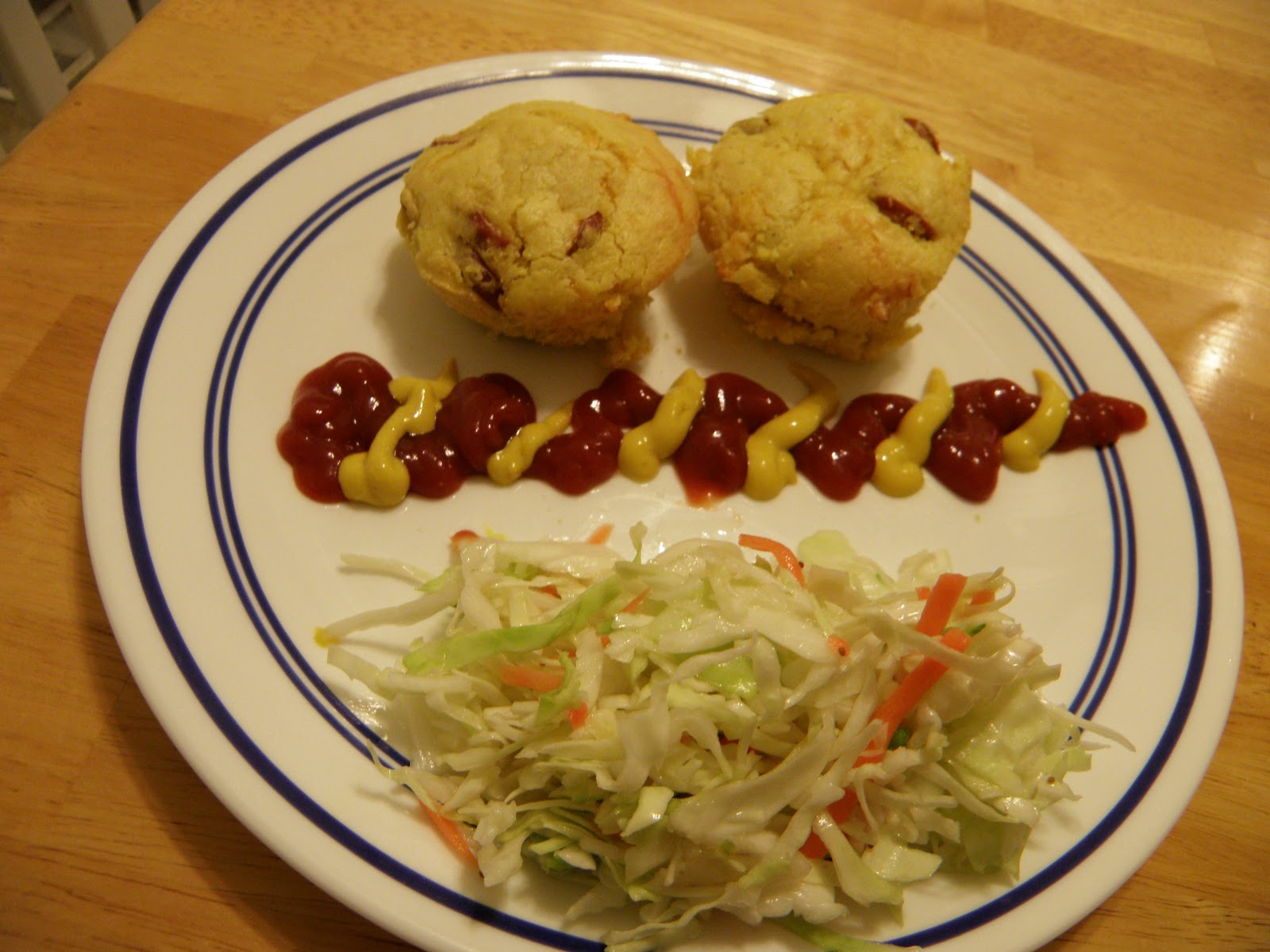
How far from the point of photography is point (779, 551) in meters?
2.22

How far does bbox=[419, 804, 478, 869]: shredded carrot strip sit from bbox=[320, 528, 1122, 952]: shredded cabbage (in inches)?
0.5

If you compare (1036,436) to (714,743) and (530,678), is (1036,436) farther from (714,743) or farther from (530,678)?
(530,678)

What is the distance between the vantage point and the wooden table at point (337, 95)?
176 centimetres

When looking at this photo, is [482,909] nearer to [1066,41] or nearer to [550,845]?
[550,845]

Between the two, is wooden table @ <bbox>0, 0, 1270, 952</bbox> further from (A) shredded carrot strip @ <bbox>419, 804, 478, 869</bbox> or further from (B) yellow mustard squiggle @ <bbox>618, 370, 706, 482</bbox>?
(B) yellow mustard squiggle @ <bbox>618, 370, 706, 482</bbox>

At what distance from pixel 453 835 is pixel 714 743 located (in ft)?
1.86

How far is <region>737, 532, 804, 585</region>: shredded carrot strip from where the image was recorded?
2.16 metres

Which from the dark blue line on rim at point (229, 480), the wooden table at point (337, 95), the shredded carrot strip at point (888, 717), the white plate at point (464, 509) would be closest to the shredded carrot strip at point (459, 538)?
the white plate at point (464, 509)

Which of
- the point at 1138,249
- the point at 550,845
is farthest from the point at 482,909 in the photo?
the point at 1138,249

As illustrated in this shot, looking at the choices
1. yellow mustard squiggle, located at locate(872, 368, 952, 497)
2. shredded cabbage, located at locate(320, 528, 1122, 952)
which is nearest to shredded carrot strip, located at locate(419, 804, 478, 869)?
shredded cabbage, located at locate(320, 528, 1122, 952)

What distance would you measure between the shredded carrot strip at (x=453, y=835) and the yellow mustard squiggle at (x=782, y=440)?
4.00 ft

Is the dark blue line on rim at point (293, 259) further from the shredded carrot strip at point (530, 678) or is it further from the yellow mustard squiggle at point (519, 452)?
the yellow mustard squiggle at point (519, 452)

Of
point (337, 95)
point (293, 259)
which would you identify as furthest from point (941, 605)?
point (337, 95)

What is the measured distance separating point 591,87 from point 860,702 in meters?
2.37
